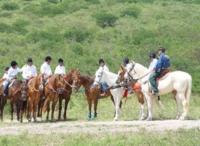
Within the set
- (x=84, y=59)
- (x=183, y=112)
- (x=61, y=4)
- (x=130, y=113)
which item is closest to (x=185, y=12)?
(x=61, y=4)

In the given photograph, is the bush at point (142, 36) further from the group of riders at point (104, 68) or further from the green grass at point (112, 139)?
the green grass at point (112, 139)

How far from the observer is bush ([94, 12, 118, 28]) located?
59.9 m

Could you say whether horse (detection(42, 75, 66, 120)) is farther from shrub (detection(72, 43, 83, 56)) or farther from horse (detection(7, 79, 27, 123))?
shrub (detection(72, 43, 83, 56))

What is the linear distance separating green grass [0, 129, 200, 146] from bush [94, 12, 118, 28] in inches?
1663

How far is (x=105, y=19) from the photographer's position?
60.2m

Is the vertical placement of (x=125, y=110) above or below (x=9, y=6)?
below

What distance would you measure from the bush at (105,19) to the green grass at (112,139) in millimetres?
42253

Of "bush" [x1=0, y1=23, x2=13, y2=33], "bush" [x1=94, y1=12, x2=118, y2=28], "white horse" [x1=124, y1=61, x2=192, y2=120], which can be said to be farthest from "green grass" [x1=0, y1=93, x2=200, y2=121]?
"bush" [x1=94, y1=12, x2=118, y2=28]

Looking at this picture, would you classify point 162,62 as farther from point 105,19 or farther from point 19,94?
point 105,19

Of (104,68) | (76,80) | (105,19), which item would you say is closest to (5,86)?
(76,80)

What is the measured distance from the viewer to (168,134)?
17.6m

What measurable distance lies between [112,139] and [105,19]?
1725 inches

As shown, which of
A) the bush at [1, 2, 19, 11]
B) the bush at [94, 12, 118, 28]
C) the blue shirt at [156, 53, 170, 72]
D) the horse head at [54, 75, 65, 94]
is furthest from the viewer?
the bush at [1, 2, 19, 11]

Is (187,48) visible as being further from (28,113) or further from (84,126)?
(84,126)
